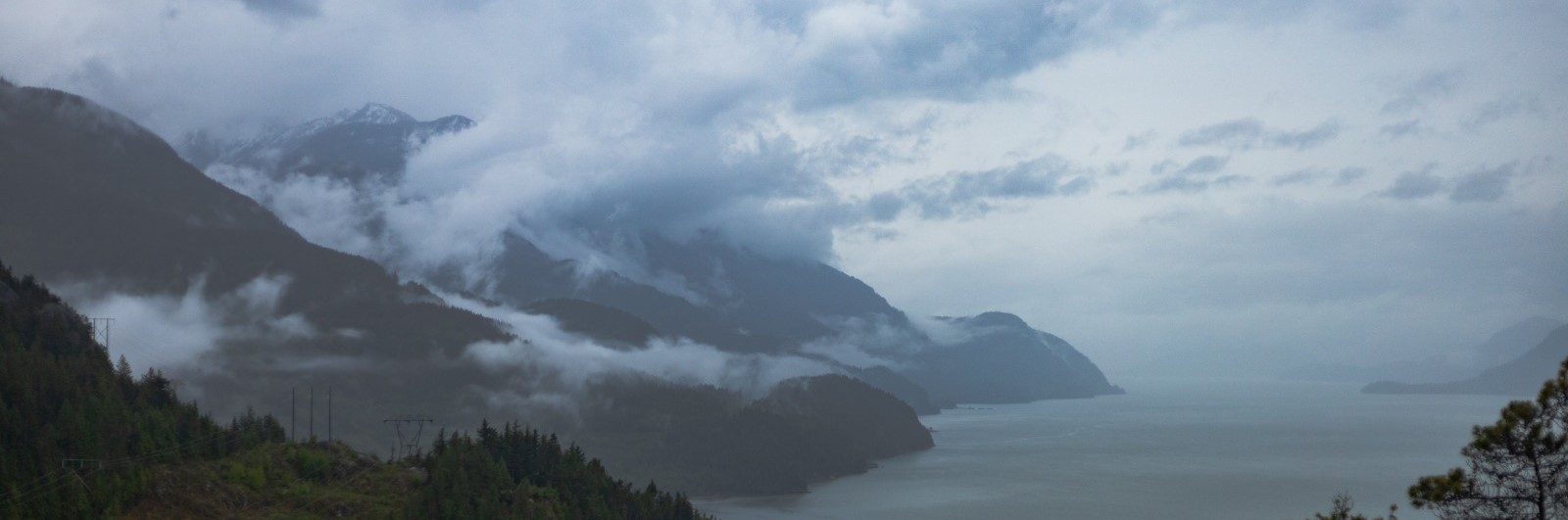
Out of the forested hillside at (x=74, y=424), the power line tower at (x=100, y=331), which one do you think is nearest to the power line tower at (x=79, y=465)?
the forested hillside at (x=74, y=424)

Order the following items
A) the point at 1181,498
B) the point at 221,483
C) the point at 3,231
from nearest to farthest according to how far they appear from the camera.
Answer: the point at 221,483
the point at 1181,498
the point at 3,231

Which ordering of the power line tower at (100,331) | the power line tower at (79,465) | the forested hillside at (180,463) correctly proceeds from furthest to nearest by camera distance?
1. the power line tower at (100,331)
2. the power line tower at (79,465)
3. the forested hillside at (180,463)

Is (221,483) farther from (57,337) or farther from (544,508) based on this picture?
(57,337)

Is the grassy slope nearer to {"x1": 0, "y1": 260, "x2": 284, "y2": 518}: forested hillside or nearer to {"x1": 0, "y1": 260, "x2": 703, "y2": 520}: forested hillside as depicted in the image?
{"x1": 0, "y1": 260, "x2": 703, "y2": 520}: forested hillside

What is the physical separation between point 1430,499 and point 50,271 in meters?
224

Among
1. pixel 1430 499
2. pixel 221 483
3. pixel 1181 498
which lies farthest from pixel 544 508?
pixel 1181 498

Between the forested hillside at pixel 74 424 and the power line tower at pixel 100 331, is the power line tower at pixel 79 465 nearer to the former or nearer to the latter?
the forested hillside at pixel 74 424

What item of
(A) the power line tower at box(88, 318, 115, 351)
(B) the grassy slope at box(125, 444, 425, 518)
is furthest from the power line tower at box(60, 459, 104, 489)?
(A) the power line tower at box(88, 318, 115, 351)

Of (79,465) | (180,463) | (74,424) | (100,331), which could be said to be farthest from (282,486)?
(100,331)

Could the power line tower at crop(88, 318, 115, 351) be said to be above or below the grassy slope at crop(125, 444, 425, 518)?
above

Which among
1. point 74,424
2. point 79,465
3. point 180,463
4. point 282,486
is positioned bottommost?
point 282,486

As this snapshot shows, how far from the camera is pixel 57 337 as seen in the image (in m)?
99.4

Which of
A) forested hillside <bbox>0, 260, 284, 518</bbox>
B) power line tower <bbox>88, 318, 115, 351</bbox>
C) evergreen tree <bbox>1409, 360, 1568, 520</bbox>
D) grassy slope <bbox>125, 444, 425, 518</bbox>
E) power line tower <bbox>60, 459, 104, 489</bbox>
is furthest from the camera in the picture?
power line tower <bbox>88, 318, 115, 351</bbox>

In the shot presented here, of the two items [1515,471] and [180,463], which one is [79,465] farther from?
[1515,471]
